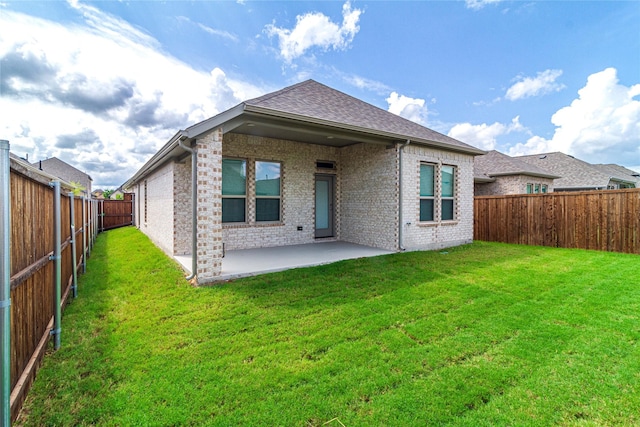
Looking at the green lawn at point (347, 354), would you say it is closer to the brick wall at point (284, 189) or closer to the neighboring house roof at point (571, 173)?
the brick wall at point (284, 189)

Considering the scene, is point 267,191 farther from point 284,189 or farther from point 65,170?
point 65,170

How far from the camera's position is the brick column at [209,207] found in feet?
17.2

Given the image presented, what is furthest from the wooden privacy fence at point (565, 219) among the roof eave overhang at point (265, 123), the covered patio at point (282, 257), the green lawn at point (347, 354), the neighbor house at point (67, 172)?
the neighbor house at point (67, 172)

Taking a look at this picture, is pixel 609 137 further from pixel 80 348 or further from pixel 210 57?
pixel 80 348

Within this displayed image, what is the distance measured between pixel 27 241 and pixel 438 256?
7813 mm

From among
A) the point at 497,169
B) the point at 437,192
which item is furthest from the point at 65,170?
the point at 497,169

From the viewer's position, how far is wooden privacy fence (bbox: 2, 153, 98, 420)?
218 centimetres

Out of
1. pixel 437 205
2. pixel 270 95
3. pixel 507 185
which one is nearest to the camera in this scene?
pixel 270 95

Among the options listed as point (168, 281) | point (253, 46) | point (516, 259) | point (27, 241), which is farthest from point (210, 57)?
point (516, 259)

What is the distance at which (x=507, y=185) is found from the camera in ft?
55.0

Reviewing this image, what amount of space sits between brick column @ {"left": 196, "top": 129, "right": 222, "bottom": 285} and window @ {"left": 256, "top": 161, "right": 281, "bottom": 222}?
3057 mm

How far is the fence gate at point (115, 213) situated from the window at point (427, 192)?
17.7m

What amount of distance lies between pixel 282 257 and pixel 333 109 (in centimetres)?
402

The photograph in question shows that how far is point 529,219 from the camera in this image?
414 inches
